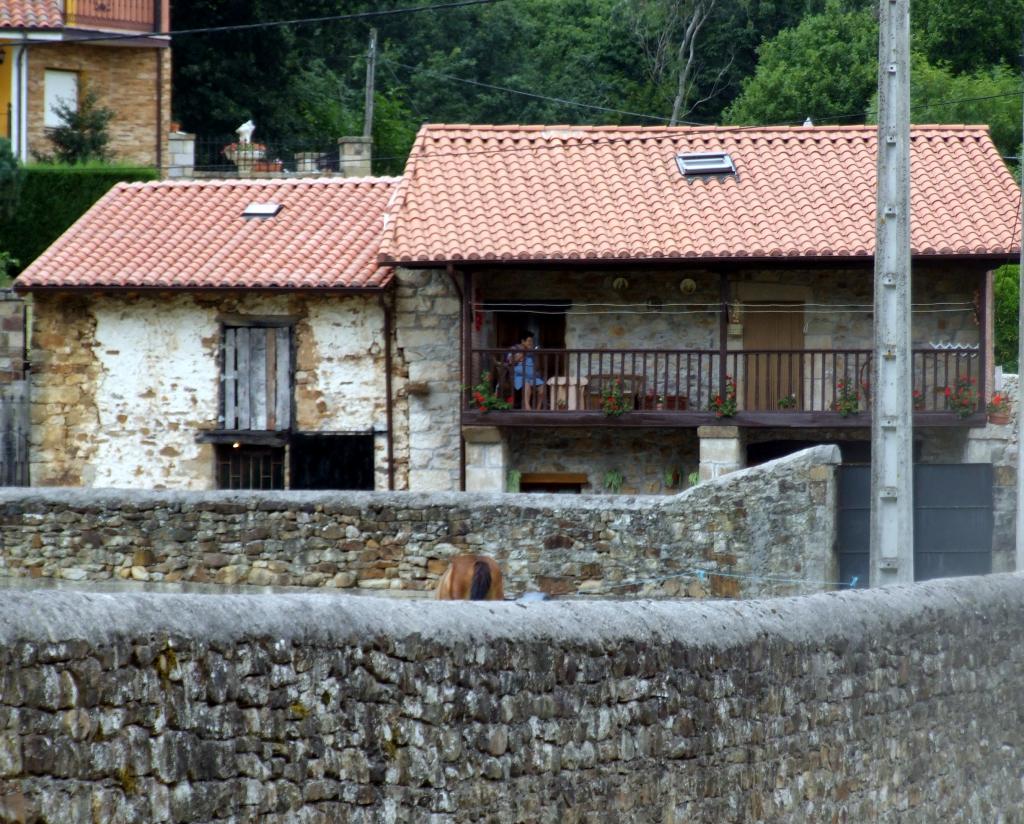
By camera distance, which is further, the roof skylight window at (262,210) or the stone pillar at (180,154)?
the stone pillar at (180,154)

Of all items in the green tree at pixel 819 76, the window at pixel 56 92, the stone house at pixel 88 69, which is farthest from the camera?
the green tree at pixel 819 76

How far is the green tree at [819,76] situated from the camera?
3819cm

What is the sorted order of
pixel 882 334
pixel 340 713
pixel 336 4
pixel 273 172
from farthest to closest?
pixel 336 4, pixel 273 172, pixel 882 334, pixel 340 713

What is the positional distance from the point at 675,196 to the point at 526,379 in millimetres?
3144

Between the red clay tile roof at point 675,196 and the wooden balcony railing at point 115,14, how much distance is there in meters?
13.0

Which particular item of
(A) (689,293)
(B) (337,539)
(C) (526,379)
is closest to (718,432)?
(A) (689,293)

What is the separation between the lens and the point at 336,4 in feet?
130

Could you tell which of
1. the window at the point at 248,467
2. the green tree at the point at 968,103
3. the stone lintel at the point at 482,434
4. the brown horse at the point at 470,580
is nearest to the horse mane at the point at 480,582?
→ the brown horse at the point at 470,580

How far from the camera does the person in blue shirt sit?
2098 centimetres

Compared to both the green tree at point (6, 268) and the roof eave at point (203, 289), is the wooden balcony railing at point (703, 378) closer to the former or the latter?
the roof eave at point (203, 289)

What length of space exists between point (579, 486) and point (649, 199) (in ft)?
12.4

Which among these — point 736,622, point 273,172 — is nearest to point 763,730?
point 736,622

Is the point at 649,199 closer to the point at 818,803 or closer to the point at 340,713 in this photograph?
the point at 818,803

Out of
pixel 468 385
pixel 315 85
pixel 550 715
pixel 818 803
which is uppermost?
pixel 315 85
